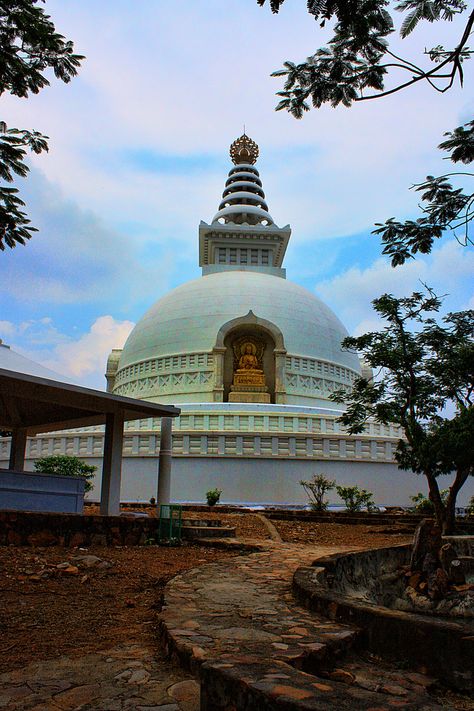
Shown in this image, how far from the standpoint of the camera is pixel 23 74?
6.40 meters

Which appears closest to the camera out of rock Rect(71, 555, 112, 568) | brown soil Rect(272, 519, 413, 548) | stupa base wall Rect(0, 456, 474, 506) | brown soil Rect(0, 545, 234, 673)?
brown soil Rect(0, 545, 234, 673)

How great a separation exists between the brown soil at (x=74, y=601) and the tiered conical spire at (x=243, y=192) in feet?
106

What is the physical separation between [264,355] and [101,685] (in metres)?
23.5

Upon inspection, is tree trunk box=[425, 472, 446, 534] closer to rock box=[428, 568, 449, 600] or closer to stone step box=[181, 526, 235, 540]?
stone step box=[181, 526, 235, 540]

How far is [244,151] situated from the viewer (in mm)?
42719

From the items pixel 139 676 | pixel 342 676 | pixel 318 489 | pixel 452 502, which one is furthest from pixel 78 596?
pixel 318 489

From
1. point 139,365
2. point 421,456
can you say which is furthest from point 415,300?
point 139,365

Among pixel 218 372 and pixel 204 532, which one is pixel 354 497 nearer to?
pixel 218 372

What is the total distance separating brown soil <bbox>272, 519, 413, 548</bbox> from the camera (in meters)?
10.5

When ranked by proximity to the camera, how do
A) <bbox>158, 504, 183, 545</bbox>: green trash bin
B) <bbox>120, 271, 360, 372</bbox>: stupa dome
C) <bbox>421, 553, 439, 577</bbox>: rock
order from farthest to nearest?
<bbox>120, 271, 360, 372</bbox>: stupa dome → <bbox>158, 504, 183, 545</bbox>: green trash bin → <bbox>421, 553, 439, 577</bbox>: rock

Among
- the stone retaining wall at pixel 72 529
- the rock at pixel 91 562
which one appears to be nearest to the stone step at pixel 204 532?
the stone retaining wall at pixel 72 529

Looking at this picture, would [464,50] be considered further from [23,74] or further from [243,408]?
[243,408]

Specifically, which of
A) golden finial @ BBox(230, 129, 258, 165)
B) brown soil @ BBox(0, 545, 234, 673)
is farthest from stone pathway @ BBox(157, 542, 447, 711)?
golden finial @ BBox(230, 129, 258, 165)

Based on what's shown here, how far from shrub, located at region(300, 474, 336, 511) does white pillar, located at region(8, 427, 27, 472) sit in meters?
7.76
